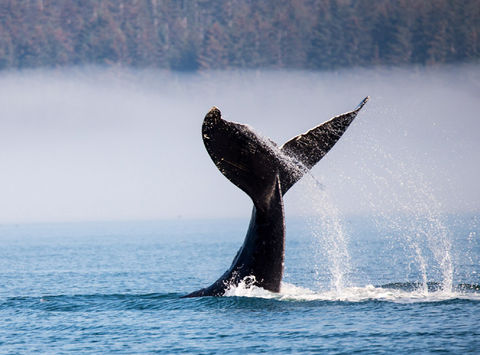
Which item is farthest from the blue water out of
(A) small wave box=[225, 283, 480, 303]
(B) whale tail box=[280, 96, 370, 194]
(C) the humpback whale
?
(B) whale tail box=[280, 96, 370, 194]

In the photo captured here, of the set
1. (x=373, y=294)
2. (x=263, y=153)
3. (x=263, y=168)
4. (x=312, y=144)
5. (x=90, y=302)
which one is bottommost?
(x=90, y=302)

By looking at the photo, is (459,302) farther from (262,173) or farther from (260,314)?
(262,173)

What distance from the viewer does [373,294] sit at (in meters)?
17.6

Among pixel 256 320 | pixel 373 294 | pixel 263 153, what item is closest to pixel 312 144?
pixel 263 153

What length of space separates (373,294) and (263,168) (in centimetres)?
509

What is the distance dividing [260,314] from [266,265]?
1074mm

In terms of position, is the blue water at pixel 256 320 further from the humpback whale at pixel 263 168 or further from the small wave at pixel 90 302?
the humpback whale at pixel 263 168

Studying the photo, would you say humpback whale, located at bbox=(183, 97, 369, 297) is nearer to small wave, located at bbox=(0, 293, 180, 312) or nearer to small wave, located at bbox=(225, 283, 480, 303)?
small wave, located at bbox=(225, 283, 480, 303)

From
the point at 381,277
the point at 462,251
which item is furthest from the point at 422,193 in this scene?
the point at 381,277

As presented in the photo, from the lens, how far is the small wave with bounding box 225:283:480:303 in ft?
52.6

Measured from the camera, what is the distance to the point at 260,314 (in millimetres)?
15758

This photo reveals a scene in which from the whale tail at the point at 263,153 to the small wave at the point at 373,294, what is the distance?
218cm

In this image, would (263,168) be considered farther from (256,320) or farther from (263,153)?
(256,320)

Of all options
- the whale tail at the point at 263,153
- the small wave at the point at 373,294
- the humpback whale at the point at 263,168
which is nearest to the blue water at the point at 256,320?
the small wave at the point at 373,294
